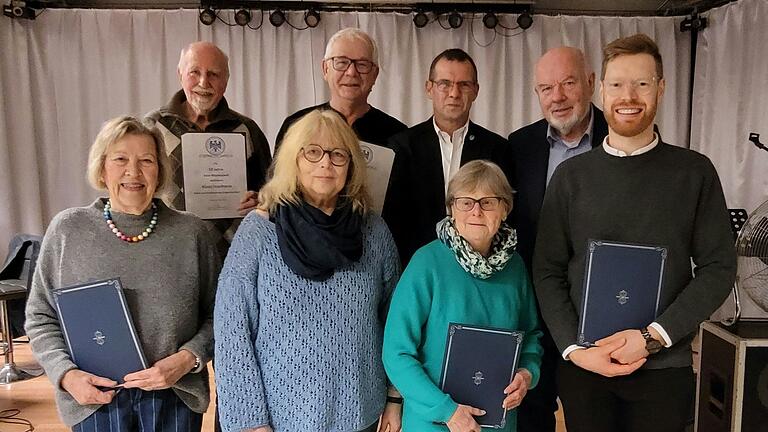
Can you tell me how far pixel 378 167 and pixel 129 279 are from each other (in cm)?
86

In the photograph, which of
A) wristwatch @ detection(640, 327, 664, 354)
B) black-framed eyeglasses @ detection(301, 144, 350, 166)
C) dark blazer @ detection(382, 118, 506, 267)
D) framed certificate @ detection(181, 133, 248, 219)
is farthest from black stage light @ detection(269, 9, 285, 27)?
wristwatch @ detection(640, 327, 664, 354)

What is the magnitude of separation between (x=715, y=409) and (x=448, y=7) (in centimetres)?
361

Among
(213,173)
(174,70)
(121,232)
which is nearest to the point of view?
(121,232)

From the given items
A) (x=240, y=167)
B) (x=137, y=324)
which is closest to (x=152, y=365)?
(x=137, y=324)

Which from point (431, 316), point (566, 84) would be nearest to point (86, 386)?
point (431, 316)

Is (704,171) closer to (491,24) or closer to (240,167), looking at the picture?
(240,167)

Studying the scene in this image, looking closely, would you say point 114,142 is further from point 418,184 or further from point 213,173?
point 418,184

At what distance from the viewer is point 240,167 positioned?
2.10m

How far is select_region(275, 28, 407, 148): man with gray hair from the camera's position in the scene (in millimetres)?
2189

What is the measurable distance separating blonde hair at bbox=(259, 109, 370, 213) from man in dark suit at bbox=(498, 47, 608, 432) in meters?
0.74

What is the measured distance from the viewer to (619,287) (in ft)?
4.91

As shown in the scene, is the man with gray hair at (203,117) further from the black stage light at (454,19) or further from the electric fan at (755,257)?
the black stage light at (454,19)

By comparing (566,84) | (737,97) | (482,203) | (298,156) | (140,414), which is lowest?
(140,414)

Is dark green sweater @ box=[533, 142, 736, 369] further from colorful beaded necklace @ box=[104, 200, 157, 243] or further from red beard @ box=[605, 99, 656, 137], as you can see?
colorful beaded necklace @ box=[104, 200, 157, 243]
